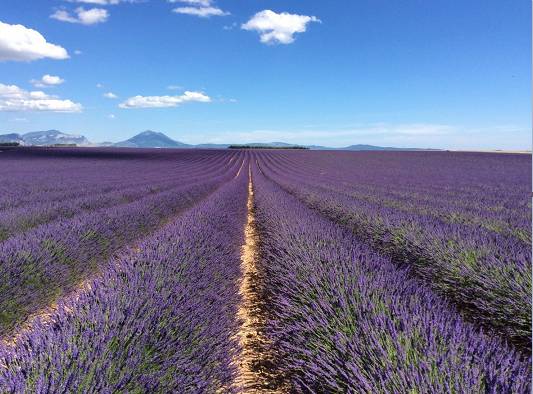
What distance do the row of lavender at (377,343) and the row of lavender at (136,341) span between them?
0.50 m

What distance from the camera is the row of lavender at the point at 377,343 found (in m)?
1.34

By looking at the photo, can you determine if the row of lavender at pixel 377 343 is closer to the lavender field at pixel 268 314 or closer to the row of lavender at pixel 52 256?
the lavender field at pixel 268 314

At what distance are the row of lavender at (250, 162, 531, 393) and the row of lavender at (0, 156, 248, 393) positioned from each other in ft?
1.63

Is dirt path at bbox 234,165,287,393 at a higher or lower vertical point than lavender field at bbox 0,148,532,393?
lower

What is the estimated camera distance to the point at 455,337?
63.5 inches

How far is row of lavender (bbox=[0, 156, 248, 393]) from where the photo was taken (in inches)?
53.4

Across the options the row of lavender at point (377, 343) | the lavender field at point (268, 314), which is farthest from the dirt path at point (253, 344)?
the row of lavender at point (377, 343)

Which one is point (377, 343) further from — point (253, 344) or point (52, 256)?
point (52, 256)

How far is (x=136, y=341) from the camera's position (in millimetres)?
1653

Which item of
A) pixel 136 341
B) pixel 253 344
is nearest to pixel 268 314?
pixel 253 344

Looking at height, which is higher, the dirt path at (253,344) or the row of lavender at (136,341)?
the row of lavender at (136,341)

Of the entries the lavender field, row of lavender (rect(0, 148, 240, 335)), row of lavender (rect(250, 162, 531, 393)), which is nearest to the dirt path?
the lavender field

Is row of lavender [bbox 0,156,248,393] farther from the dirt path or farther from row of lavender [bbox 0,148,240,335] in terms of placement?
row of lavender [bbox 0,148,240,335]

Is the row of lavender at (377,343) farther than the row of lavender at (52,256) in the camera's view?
No
